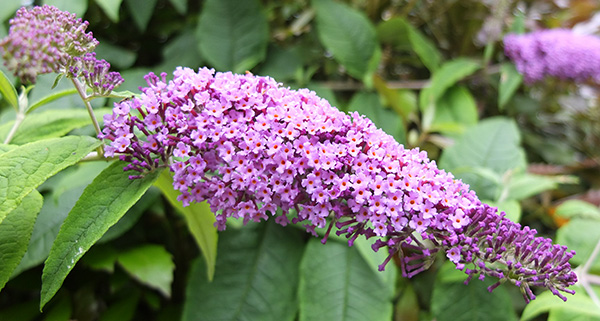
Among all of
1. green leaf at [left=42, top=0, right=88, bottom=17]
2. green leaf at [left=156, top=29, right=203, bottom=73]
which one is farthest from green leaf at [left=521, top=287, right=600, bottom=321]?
green leaf at [left=42, top=0, right=88, bottom=17]

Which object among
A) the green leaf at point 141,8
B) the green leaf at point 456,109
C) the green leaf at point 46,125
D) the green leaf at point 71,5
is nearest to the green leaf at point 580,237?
the green leaf at point 456,109

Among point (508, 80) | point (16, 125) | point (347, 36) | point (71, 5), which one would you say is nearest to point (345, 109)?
point (347, 36)

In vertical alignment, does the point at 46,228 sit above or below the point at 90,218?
below

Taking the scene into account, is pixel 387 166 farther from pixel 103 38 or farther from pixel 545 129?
pixel 545 129

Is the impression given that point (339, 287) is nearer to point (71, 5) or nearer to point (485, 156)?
point (485, 156)

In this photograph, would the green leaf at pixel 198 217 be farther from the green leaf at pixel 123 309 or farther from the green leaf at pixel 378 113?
the green leaf at pixel 378 113

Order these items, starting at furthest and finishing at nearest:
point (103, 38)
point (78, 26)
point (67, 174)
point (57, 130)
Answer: point (103, 38), point (67, 174), point (57, 130), point (78, 26)

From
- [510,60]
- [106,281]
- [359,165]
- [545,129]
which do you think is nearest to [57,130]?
[106,281]
